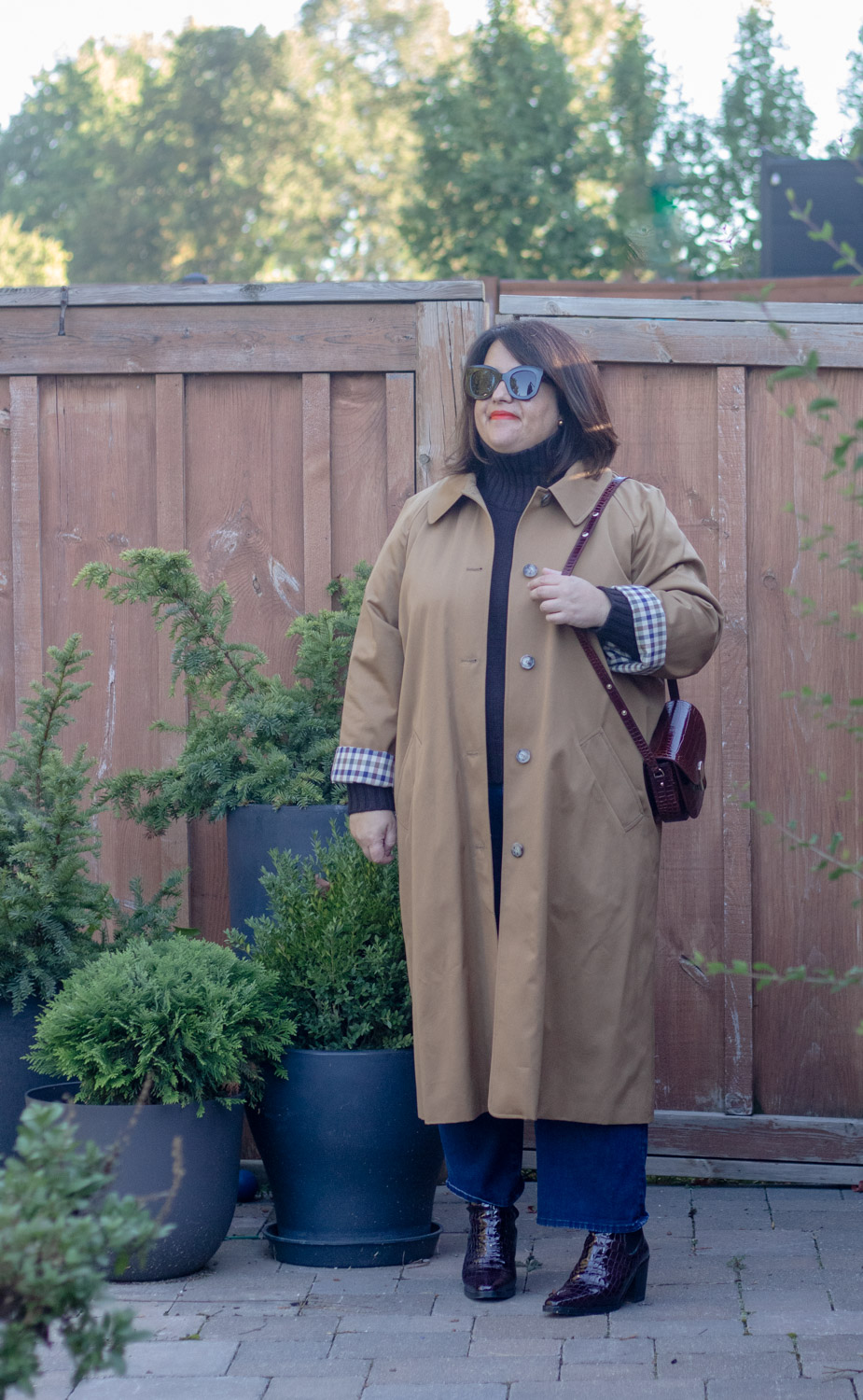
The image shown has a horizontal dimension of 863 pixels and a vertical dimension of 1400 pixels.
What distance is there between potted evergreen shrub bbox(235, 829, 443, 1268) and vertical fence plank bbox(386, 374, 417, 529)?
119 cm

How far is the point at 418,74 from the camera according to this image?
95.8 feet

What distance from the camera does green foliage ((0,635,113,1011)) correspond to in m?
3.15

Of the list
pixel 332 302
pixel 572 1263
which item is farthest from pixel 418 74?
pixel 572 1263

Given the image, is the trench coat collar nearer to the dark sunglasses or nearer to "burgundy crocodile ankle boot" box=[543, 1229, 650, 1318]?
the dark sunglasses

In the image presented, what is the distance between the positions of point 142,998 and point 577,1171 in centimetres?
98

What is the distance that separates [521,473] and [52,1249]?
1.98m

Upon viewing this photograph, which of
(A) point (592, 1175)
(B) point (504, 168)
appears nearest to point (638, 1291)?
(A) point (592, 1175)

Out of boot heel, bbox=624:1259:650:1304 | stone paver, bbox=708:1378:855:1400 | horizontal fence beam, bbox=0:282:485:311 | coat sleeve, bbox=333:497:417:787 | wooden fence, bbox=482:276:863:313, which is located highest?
wooden fence, bbox=482:276:863:313

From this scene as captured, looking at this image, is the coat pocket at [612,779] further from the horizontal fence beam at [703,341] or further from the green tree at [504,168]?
the green tree at [504,168]

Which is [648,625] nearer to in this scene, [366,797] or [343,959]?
[366,797]

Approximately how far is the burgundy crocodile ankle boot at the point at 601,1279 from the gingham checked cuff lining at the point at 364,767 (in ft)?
3.43

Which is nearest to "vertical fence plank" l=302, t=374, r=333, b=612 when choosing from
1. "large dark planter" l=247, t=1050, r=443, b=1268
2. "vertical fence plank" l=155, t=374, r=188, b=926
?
"vertical fence plank" l=155, t=374, r=188, b=926

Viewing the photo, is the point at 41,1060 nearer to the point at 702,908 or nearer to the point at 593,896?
the point at 593,896

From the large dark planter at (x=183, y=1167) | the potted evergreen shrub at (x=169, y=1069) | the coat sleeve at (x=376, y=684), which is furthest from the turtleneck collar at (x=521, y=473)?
the large dark planter at (x=183, y=1167)
